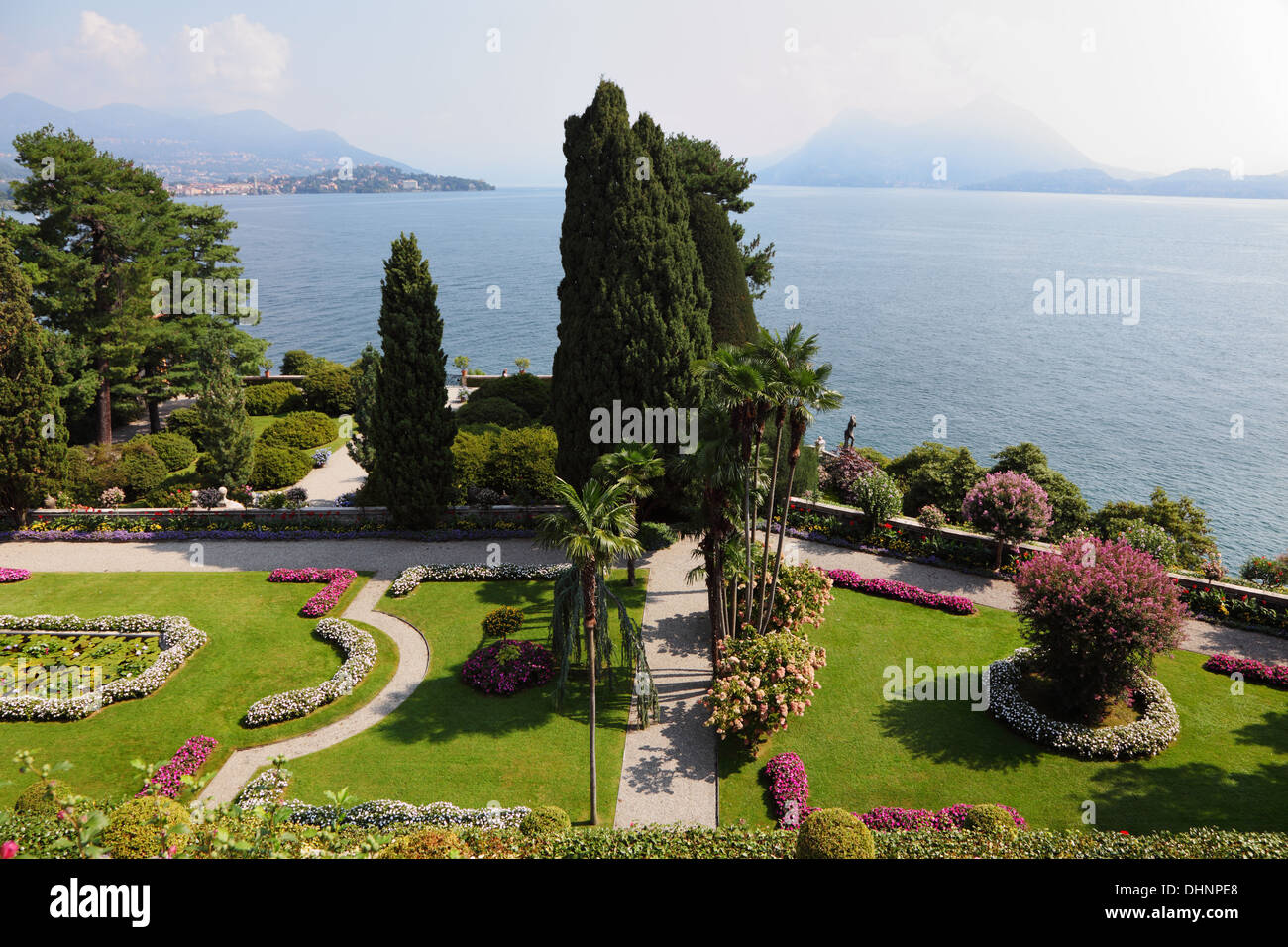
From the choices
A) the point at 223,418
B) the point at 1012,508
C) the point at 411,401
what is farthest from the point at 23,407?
the point at 1012,508

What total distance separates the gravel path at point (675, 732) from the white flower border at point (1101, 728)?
8.24m

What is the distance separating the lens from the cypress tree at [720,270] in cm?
3447

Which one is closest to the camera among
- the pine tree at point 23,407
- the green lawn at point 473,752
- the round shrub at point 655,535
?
the green lawn at point 473,752

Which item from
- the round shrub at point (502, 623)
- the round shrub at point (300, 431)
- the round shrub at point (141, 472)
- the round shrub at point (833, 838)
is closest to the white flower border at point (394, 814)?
the round shrub at point (833, 838)

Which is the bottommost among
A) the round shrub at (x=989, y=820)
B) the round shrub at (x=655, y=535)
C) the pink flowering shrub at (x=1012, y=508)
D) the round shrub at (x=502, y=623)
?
the round shrub at (x=989, y=820)

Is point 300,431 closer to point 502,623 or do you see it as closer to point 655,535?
point 502,623

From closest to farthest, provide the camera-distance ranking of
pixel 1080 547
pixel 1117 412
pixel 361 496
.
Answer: pixel 1080 547 < pixel 361 496 < pixel 1117 412

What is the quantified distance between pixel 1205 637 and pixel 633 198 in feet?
81.2

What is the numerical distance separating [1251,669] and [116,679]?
34135mm

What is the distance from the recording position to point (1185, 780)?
58.9ft

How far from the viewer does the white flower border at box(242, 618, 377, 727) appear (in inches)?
817

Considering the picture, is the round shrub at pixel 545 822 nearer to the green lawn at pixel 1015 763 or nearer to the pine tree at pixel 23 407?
the green lawn at pixel 1015 763
